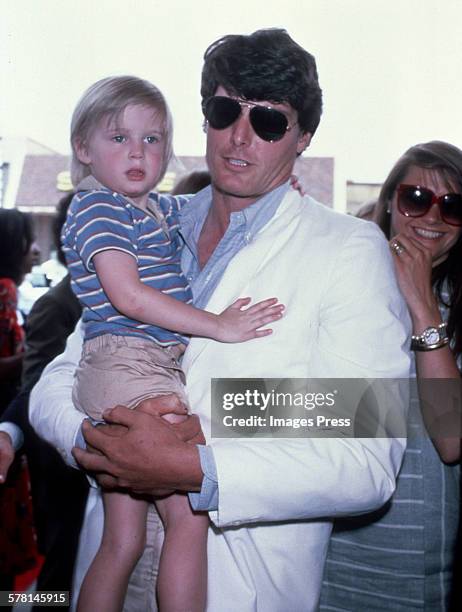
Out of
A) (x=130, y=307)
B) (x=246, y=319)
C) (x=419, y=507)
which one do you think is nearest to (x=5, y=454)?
(x=130, y=307)

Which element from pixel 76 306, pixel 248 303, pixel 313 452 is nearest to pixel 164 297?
pixel 248 303

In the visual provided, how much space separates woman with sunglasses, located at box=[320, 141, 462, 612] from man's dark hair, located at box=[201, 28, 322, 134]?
0.48m

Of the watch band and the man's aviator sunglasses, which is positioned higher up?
the man's aviator sunglasses

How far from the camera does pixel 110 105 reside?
168cm

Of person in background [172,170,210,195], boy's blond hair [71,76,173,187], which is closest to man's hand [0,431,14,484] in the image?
boy's blond hair [71,76,173,187]

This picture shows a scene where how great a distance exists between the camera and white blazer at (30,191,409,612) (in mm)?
1395

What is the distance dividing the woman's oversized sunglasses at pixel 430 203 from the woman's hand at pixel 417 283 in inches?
5.1

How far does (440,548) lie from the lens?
179 centimetres

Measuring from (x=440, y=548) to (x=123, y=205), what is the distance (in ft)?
3.59

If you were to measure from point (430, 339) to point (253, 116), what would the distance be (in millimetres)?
671

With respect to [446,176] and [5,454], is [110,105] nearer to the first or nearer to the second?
[446,176]

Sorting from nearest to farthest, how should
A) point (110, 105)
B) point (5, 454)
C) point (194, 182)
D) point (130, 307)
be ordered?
point (130, 307)
point (110, 105)
point (5, 454)
point (194, 182)

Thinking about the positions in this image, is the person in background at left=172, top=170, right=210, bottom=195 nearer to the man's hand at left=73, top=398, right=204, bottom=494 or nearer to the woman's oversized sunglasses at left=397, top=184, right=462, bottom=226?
the woman's oversized sunglasses at left=397, top=184, right=462, bottom=226

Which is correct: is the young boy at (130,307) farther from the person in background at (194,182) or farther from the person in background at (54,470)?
the person in background at (194,182)
